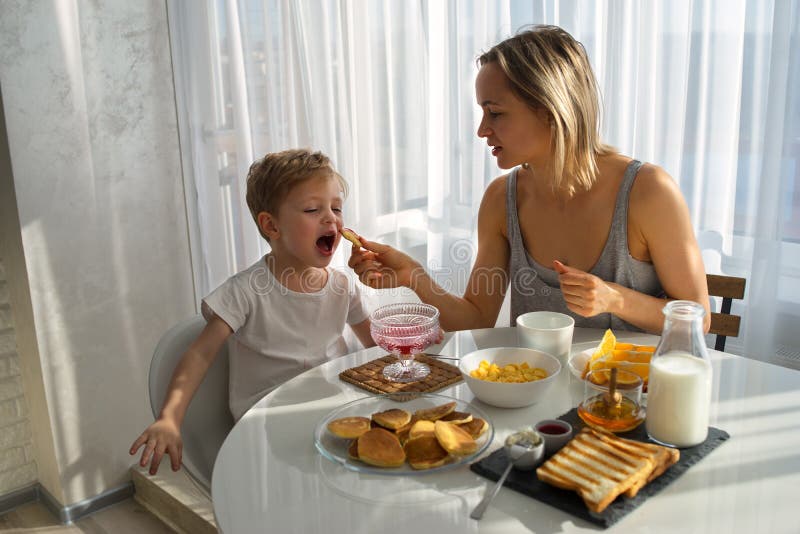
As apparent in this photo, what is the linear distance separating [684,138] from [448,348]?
81 cm

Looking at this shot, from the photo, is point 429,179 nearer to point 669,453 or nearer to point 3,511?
point 669,453

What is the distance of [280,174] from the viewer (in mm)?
1785

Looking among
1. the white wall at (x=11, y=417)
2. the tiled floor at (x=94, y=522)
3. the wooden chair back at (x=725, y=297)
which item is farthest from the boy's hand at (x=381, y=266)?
the white wall at (x=11, y=417)

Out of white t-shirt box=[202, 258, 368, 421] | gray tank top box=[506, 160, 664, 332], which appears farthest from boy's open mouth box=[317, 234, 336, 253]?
gray tank top box=[506, 160, 664, 332]

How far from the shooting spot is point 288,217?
5.87 feet

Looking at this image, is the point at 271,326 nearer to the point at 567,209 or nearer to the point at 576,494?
the point at 567,209

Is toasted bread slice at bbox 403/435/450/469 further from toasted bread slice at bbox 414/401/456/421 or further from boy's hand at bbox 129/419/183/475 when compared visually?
boy's hand at bbox 129/419/183/475

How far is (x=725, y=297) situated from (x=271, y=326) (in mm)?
1053

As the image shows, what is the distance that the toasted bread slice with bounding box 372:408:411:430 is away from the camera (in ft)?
3.60

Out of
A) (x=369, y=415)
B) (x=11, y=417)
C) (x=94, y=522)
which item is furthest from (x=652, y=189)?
(x=11, y=417)

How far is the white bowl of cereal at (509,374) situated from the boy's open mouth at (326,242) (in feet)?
2.00

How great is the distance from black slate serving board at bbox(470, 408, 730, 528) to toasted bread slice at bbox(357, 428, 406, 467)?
10cm

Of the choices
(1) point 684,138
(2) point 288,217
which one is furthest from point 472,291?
(1) point 684,138

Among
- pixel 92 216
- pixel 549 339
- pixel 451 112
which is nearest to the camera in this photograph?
pixel 549 339
